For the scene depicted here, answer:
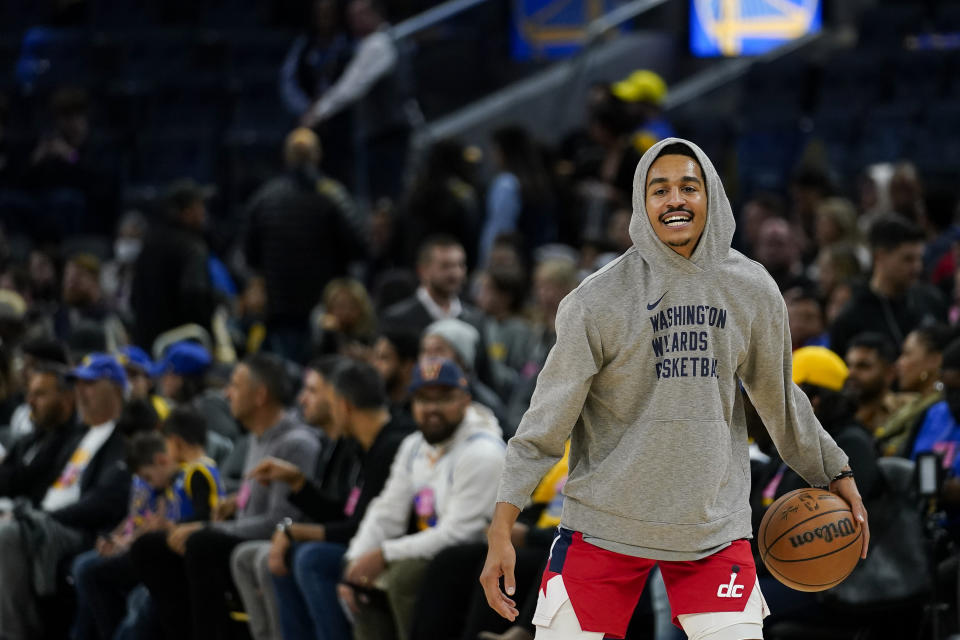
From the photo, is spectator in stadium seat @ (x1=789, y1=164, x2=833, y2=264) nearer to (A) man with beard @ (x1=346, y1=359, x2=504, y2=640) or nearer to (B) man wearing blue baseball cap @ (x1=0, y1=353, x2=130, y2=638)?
(A) man with beard @ (x1=346, y1=359, x2=504, y2=640)

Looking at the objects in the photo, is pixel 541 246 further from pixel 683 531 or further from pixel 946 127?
pixel 683 531

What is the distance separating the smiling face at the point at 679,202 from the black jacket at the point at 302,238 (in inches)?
237

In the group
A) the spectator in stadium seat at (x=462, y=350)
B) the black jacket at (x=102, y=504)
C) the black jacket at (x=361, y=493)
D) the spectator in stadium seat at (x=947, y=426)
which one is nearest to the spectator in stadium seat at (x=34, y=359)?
the black jacket at (x=102, y=504)

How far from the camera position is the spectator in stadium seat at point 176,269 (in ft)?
30.8

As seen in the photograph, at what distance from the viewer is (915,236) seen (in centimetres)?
713

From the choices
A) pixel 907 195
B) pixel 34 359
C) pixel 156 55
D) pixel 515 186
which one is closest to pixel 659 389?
pixel 34 359

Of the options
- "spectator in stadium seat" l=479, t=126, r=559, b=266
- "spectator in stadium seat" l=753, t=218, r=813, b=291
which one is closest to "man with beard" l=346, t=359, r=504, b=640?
"spectator in stadium seat" l=753, t=218, r=813, b=291

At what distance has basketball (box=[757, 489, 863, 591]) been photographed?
385 centimetres

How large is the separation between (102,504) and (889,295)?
3.76m

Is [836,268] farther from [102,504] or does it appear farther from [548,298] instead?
[102,504]

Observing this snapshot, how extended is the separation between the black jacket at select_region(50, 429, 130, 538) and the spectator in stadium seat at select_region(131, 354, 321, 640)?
644mm

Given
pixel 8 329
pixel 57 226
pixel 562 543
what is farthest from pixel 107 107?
pixel 562 543

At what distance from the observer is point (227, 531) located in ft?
21.1

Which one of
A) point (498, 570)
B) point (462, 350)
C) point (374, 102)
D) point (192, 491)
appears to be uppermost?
point (374, 102)
